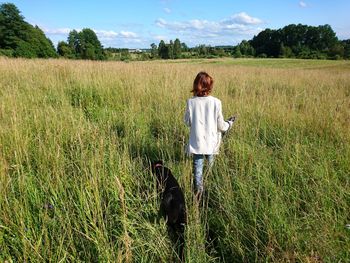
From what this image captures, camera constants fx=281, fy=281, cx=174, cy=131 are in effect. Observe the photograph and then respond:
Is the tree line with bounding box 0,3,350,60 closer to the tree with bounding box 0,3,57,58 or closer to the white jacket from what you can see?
the tree with bounding box 0,3,57,58

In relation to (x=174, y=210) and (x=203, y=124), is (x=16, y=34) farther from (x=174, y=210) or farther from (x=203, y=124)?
(x=174, y=210)

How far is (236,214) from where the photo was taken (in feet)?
7.20

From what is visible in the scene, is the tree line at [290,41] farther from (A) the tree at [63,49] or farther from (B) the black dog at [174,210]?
(B) the black dog at [174,210]

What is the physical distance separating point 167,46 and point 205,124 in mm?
74234

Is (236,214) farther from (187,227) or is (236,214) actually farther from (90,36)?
(90,36)

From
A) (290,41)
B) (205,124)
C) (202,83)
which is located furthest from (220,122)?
(290,41)

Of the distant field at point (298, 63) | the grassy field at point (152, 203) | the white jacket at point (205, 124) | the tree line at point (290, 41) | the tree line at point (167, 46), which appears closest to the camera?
the grassy field at point (152, 203)

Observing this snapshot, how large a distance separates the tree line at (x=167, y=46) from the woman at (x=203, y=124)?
4152cm

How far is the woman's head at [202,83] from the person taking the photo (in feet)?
9.73

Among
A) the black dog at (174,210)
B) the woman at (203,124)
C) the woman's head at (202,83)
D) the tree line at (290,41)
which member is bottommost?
the black dog at (174,210)

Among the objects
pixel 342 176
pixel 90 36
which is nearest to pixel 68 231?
pixel 342 176

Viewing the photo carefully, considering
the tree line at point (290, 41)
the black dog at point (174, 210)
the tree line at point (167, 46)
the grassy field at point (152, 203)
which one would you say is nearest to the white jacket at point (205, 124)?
the grassy field at point (152, 203)

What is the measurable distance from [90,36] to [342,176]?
8145 centimetres

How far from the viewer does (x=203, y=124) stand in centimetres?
297
